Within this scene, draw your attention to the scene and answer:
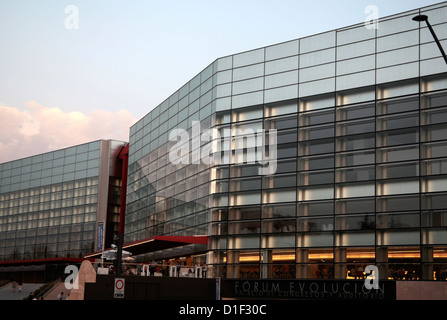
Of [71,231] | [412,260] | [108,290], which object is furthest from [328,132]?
[71,231]

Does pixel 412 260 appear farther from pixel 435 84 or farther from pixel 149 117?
pixel 149 117

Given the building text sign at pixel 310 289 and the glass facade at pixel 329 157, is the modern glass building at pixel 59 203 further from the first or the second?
the building text sign at pixel 310 289

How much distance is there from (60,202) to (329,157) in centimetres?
6644

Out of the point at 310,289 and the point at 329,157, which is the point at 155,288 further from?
the point at 329,157

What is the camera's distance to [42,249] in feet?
353

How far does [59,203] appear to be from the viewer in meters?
106

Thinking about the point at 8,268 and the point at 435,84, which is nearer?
the point at 435,84

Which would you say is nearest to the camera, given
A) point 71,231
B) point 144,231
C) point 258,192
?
point 258,192

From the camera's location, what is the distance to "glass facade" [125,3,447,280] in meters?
45.9

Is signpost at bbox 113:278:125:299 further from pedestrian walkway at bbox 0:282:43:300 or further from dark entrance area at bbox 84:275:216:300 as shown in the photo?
pedestrian walkway at bbox 0:282:43:300

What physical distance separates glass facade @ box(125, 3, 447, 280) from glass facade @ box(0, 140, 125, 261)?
39045 mm

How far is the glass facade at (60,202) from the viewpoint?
100 metres

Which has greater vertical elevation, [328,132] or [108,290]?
[328,132]

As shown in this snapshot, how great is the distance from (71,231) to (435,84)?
71177 mm
